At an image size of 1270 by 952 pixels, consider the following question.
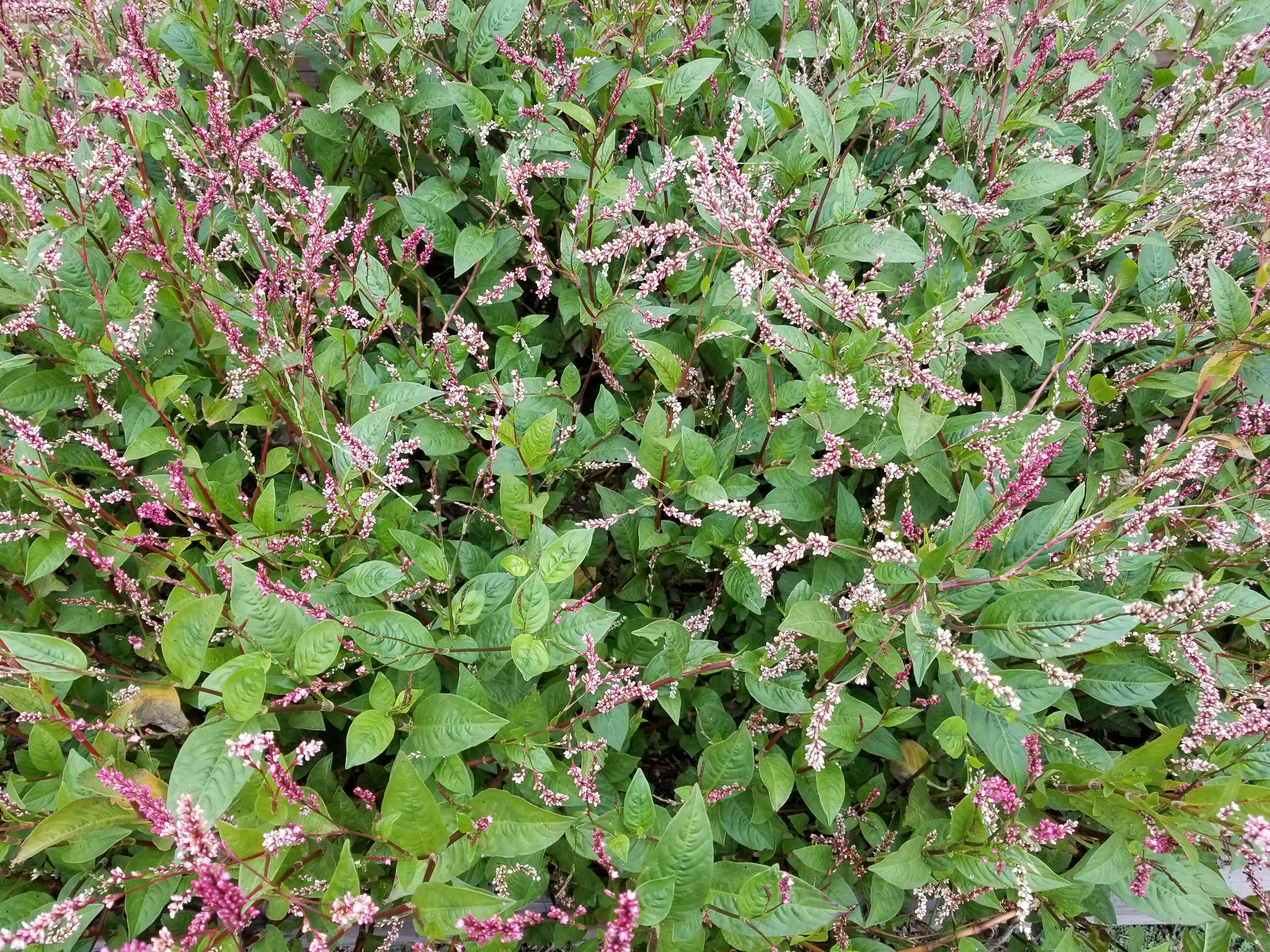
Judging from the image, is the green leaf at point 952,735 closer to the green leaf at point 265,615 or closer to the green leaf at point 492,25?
the green leaf at point 265,615

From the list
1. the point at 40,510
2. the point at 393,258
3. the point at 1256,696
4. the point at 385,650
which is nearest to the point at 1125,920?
the point at 1256,696

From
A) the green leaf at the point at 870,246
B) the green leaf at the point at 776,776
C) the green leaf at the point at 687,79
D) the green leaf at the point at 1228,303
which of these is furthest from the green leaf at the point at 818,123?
the green leaf at the point at 776,776

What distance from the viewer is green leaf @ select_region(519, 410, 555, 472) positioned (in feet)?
5.96

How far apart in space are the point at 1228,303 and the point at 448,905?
2.33 meters

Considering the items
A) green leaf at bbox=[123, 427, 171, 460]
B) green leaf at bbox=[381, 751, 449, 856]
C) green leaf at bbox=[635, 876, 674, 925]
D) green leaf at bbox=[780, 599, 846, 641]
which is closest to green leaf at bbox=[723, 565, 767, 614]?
green leaf at bbox=[780, 599, 846, 641]

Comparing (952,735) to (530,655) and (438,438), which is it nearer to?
(530,655)

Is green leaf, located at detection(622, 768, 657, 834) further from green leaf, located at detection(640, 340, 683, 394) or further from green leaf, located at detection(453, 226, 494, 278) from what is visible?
green leaf, located at detection(453, 226, 494, 278)

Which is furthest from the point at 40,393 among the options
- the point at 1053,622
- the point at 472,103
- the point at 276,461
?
the point at 1053,622

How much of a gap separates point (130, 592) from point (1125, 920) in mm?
3379

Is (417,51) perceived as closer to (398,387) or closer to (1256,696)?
(398,387)

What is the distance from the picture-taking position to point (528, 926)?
2061 mm

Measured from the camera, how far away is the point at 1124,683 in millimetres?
1854

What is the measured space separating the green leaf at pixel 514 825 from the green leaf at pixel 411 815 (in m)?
0.10

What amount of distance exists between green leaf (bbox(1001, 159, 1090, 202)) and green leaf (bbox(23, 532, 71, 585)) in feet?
9.52
